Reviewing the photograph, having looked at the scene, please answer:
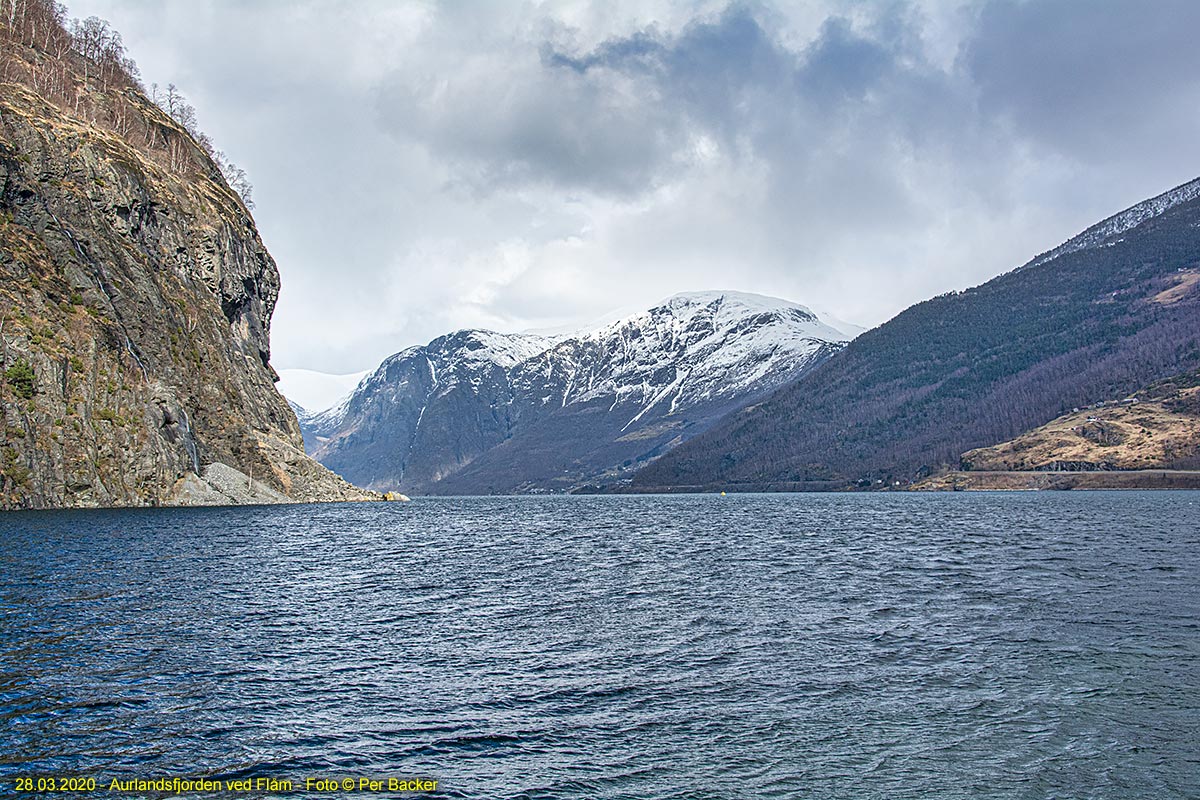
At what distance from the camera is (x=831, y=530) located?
11388 centimetres

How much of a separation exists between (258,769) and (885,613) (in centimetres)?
3361

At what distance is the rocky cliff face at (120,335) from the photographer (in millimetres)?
102688

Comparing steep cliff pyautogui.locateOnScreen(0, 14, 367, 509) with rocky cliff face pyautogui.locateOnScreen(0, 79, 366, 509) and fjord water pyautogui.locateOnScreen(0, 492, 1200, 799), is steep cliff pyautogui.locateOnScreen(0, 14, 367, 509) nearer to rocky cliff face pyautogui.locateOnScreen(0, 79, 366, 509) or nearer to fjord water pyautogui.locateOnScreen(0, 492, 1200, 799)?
rocky cliff face pyautogui.locateOnScreen(0, 79, 366, 509)

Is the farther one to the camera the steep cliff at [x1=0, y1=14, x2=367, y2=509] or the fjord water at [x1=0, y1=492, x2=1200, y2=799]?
the steep cliff at [x1=0, y1=14, x2=367, y2=509]

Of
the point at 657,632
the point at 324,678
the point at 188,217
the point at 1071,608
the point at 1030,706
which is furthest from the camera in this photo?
the point at 188,217

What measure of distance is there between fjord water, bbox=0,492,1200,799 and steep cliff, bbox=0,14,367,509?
4283 centimetres

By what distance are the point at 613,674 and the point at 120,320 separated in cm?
11106

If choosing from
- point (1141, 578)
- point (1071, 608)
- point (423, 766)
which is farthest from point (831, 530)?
point (423, 766)

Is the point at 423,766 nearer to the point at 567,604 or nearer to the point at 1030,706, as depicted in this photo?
the point at 1030,706

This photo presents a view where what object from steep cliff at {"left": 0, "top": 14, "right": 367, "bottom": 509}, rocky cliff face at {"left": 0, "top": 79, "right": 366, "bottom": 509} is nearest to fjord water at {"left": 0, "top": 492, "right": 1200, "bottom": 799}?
rocky cliff face at {"left": 0, "top": 79, "right": 366, "bottom": 509}

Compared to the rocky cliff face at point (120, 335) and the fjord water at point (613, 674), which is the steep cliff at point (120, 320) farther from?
the fjord water at point (613, 674)

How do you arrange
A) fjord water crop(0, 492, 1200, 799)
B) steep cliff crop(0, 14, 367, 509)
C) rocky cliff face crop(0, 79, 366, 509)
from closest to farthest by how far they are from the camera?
fjord water crop(0, 492, 1200, 799)
rocky cliff face crop(0, 79, 366, 509)
steep cliff crop(0, 14, 367, 509)

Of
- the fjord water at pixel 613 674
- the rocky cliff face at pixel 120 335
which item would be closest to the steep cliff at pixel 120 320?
the rocky cliff face at pixel 120 335

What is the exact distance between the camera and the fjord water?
23.1 meters
